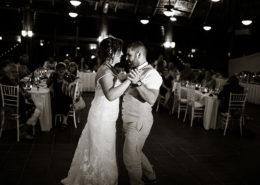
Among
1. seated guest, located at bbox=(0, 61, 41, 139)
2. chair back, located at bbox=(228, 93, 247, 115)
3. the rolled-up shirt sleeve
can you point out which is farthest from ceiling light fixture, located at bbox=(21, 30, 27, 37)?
the rolled-up shirt sleeve

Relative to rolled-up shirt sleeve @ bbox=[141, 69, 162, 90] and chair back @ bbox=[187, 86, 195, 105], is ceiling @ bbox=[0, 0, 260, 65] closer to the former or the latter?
chair back @ bbox=[187, 86, 195, 105]

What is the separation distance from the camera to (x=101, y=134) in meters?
2.49

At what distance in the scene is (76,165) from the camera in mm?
2680

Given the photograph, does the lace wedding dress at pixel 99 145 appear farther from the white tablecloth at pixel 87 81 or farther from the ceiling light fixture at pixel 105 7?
the ceiling light fixture at pixel 105 7

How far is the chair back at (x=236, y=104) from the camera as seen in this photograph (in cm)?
513

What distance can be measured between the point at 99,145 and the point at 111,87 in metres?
0.62

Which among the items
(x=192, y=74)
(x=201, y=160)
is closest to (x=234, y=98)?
(x=201, y=160)

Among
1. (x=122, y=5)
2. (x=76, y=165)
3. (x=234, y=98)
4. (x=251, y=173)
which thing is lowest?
(x=251, y=173)

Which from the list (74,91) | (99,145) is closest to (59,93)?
(74,91)

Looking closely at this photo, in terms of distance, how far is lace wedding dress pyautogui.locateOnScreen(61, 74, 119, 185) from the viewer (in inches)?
96.0

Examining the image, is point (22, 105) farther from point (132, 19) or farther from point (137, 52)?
point (132, 19)

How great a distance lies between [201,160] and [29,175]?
2.37m

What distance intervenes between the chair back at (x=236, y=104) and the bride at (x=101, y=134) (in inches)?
130

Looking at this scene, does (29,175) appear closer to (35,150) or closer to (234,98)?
(35,150)
